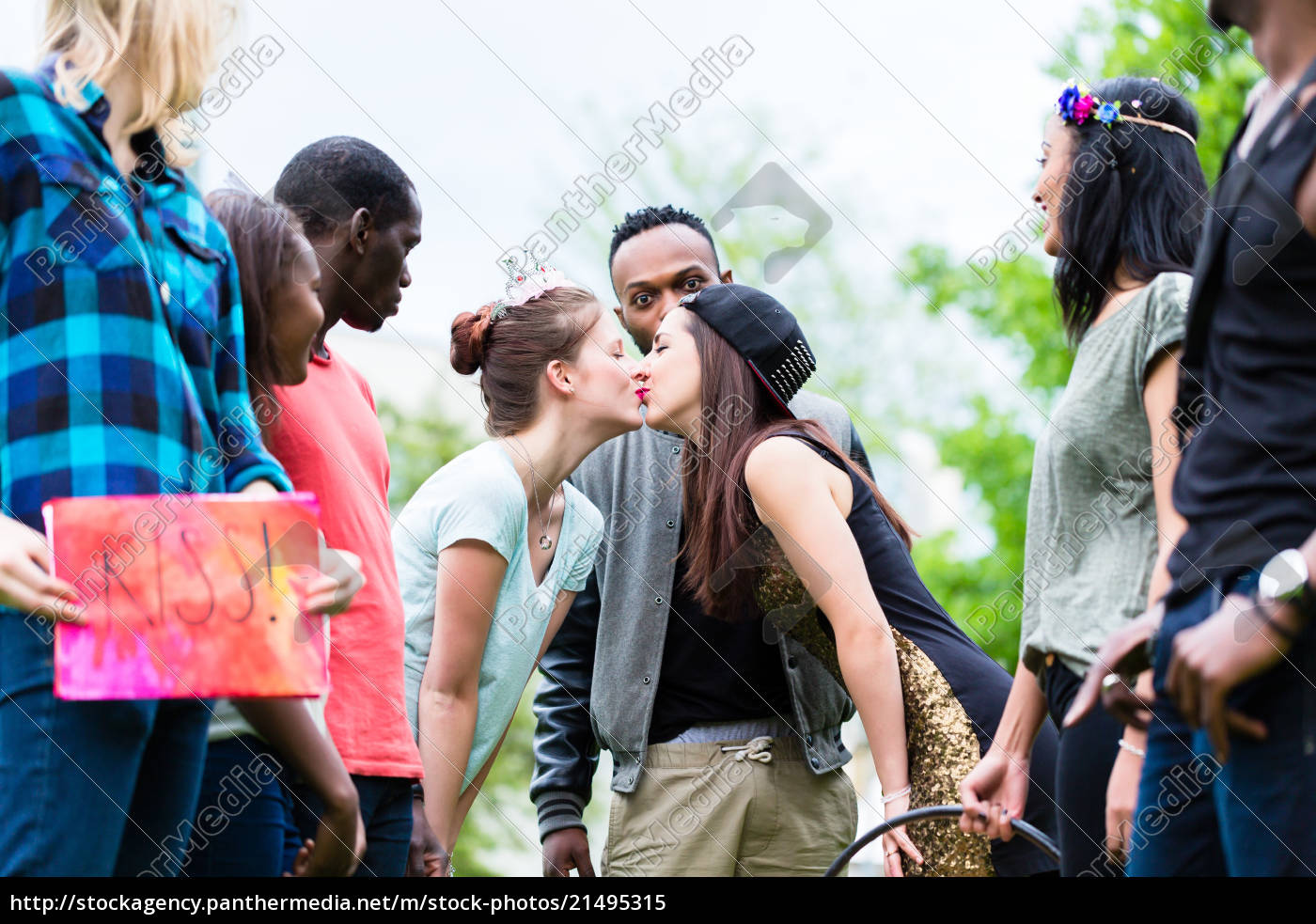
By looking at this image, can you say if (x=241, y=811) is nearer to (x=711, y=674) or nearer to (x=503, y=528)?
(x=503, y=528)

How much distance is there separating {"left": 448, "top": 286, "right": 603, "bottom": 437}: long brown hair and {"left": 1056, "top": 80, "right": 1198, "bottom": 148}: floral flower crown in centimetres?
127

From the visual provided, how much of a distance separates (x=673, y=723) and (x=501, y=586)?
57 centimetres

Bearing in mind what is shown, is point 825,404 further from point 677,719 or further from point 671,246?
point 677,719

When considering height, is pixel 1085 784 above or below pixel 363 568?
above

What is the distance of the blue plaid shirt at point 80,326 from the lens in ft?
5.36

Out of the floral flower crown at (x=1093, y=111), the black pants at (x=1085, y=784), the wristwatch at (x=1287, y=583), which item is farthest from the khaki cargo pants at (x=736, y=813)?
the wristwatch at (x=1287, y=583)

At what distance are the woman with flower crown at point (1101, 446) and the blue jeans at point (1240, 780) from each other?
0.23 meters

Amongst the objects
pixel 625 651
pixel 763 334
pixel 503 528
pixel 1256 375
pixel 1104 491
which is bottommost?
pixel 625 651

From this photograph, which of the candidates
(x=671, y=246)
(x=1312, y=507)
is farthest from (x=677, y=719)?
(x=1312, y=507)

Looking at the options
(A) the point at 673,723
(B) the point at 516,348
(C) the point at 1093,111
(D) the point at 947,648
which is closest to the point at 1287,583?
(C) the point at 1093,111

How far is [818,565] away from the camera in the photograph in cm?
256

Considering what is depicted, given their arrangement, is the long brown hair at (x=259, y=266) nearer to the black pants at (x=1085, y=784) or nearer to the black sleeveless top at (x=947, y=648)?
the black sleeveless top at (x=947, y=648)

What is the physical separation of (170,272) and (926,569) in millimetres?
12094

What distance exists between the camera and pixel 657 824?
2926 millimetres
